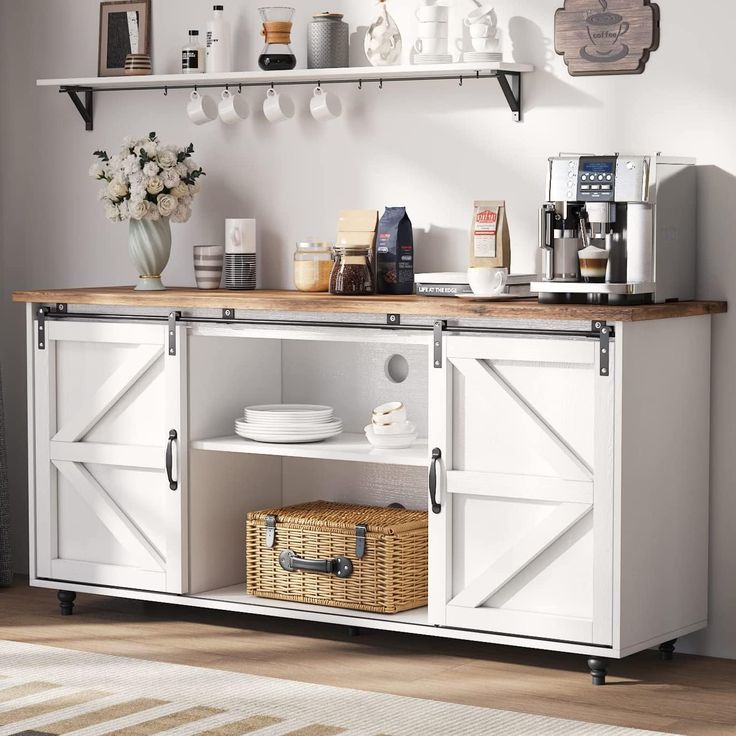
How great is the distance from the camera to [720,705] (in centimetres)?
361

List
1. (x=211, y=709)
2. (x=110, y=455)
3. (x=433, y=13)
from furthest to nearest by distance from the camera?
(x=110, y=455) < (x=433, y=13) < (x=211, y=709)

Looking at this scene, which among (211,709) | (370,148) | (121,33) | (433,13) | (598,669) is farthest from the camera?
(121,33)

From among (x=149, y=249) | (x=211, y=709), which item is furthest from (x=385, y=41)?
(x=211, y=709)

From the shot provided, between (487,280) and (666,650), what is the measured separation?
109 cm

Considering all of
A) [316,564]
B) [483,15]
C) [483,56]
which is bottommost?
[316,564]

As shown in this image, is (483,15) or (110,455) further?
(110,455)

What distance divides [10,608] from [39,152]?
1544 mm

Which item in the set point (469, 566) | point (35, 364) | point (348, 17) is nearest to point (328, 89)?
point (348, 17)

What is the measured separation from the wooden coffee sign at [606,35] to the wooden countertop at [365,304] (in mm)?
676

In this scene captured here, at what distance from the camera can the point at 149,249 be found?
15.0ft

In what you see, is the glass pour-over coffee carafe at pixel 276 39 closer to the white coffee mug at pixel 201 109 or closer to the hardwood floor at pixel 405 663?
the white coffee mug at pixel 201 109

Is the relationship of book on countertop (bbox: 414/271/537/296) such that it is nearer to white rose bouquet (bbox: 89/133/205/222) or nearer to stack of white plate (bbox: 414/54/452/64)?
stack of white plate (bbox: 414/54/452/64)

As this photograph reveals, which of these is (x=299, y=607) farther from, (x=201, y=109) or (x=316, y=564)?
(x=201, y=109)

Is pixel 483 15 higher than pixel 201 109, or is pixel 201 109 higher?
pixel 483 15
